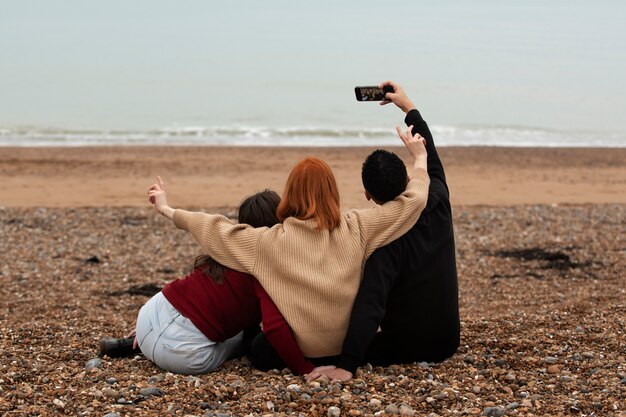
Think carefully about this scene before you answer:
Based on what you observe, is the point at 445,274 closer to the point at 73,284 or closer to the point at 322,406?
the point at 322,406

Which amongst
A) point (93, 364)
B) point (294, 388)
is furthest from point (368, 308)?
point (93, 364)

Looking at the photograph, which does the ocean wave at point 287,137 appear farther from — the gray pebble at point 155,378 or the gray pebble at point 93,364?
the gray pebble at point 155,378

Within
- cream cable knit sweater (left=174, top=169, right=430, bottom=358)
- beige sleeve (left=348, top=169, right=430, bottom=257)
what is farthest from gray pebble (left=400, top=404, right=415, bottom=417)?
beige sleeve (left=348, top=169, right=430, bottom=257)

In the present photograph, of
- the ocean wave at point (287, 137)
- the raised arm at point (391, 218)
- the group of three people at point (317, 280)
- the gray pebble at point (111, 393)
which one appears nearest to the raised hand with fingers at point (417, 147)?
the group of three people at point (317, 280)

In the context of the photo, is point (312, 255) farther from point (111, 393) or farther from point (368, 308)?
point (111, 393)

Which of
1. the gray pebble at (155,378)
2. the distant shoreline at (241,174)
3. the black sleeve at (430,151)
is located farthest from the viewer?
the distant shoreline at (241,174)

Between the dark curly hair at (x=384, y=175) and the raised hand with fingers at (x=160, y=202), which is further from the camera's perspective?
the raised hand with fingers at (x=160, y=202)

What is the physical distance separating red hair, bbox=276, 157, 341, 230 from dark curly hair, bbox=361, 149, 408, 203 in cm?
21

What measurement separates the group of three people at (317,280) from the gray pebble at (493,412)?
714 mm

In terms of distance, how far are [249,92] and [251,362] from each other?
107 feet

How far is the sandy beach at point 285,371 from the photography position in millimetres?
4250

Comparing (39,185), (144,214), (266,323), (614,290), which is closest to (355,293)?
(266,323)

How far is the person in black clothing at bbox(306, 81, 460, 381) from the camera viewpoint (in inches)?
177

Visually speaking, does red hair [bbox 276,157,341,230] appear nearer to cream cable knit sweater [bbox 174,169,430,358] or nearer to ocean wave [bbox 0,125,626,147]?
cream cable knit sweater [bbox 174,169,430,358]
